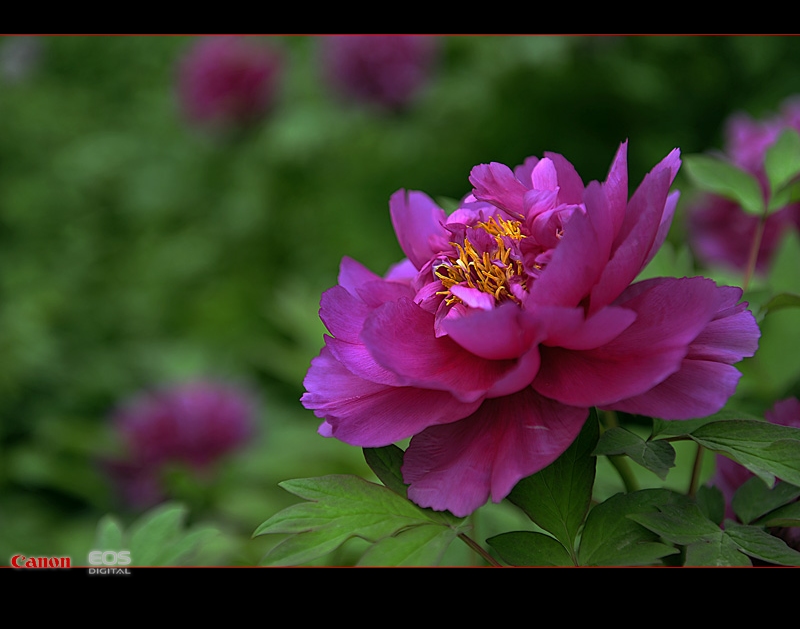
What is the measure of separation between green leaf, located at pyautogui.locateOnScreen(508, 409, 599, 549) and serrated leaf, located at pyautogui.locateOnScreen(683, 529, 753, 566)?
0.05m

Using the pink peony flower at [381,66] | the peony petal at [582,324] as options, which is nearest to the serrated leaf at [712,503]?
the peony petal at [582,324]

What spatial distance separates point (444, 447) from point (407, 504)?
31 millimetres

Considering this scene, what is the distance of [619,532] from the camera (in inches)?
13.6

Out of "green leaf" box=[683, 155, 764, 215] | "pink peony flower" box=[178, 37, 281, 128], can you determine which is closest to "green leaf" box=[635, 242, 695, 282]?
"green leaf" box=[683, 155, 764, 215]

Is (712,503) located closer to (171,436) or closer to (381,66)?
(171,436)

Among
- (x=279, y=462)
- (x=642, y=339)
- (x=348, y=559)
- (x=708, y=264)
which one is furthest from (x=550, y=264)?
(x=279, y=462)

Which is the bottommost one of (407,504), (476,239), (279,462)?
(407,504)

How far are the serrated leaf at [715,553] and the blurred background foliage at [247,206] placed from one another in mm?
669

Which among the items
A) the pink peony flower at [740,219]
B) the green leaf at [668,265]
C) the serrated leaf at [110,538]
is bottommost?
the serrated leaf at [110,538]

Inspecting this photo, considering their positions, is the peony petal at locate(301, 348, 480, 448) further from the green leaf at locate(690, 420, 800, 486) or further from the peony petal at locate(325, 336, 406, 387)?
the green leaf at locate(690, 420, 800, 486)

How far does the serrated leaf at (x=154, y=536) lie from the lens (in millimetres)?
448

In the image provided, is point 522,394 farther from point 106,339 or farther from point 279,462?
point 106,339

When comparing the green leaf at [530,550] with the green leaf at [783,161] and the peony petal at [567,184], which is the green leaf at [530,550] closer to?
the peony petal at [567,184]

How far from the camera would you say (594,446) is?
0.35m
